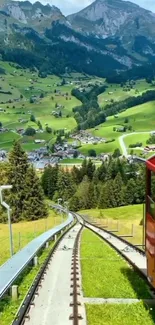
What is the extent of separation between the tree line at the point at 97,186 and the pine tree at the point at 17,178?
36.7 m

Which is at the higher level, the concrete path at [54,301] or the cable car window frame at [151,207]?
the cable car window frame at [151,207]

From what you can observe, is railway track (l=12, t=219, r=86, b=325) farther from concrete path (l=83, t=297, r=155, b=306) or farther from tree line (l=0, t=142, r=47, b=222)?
tree line (l=0, t=142, r=47, b=222)

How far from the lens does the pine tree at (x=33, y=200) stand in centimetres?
7744

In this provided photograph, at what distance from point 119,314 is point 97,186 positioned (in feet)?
413

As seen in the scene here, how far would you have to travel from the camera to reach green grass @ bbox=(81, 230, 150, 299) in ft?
58.1

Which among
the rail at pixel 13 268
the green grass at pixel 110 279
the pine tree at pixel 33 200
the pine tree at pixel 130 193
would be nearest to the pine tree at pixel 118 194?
the pine tree at pixel 130 193

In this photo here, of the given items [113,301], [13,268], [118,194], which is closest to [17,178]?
[118,194]

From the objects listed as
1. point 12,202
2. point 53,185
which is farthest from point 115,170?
point 12,202

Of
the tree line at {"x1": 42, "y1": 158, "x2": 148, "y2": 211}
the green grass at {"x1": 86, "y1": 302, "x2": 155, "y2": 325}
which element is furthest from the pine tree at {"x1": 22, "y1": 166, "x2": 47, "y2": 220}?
the green grass at {"x1": 86, "y1": 302, "x2": 155, "y2": 325}

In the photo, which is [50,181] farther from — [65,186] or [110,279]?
[110,279]

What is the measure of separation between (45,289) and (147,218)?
6.46 metres

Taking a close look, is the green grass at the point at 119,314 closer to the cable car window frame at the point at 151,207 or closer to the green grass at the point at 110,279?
the green grass at the point at 110,279

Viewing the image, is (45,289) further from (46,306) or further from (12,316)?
(12,316)

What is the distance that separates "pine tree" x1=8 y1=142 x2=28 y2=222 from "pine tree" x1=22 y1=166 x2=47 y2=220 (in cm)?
81
